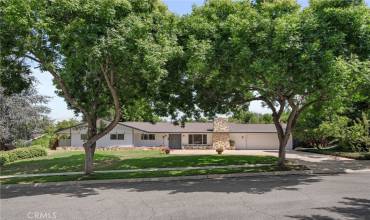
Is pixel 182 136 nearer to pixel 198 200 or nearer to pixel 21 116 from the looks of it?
pixel 21 116

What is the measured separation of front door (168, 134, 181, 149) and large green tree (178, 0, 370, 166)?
108ft

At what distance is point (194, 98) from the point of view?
24.0 m

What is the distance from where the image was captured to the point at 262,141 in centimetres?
5506

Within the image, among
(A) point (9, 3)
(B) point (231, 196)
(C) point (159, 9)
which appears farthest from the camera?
(C) point (159, 9)

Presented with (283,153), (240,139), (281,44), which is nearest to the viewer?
(281,44)

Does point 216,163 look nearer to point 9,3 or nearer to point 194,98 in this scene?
point 194,98

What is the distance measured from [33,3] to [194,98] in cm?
1088

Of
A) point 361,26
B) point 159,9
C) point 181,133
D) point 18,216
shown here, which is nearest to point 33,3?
point 159,9

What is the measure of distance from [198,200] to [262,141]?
140ft

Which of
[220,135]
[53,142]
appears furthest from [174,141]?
[53,142]

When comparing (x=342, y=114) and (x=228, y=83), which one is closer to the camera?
(x=228, y=83)

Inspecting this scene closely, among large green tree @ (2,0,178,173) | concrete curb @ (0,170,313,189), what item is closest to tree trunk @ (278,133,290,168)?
concrete curb @ (0,170,313,189)

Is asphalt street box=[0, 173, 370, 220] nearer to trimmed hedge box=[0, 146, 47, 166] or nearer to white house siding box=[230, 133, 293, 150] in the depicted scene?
trimmed hedge box=[0, 146, 47, 166]

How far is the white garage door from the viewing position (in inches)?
2158
